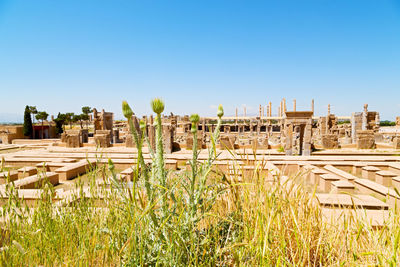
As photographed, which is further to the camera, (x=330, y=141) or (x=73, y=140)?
(x=73, y=140)

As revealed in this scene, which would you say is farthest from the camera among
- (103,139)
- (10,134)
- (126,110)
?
(10,134)

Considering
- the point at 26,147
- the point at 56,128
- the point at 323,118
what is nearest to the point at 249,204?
the point at 26,147

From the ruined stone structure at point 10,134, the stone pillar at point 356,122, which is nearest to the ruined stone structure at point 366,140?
the stone pillar at point 356,122

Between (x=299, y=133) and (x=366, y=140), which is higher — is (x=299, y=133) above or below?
above

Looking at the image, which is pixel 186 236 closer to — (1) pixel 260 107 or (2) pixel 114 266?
(2) pixel 114 266

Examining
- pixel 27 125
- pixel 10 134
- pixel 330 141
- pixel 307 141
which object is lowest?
pixel 330 141

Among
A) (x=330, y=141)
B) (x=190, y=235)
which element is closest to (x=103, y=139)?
(x=190, y=235)

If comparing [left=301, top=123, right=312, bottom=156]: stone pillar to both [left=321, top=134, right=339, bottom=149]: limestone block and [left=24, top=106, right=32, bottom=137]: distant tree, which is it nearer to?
[left=321, top=134, right=339, bottom=149]: limestone block

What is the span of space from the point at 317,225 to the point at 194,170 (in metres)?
1.20

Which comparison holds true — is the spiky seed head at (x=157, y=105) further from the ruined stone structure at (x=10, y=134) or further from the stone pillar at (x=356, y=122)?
the ruined stone structure at (x=10, y=134)

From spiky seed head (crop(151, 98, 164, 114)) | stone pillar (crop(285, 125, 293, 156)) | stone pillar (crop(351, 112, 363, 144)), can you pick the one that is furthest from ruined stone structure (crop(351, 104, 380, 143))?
spiky seed head (crop(151, 98, 164, 114))

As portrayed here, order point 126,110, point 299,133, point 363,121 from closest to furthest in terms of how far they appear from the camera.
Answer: point 126,110 < point 299,133 < point 363,121

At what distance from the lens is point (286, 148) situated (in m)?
10.6

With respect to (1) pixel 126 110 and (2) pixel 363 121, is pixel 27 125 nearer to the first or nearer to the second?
(1) pixel 126 110
